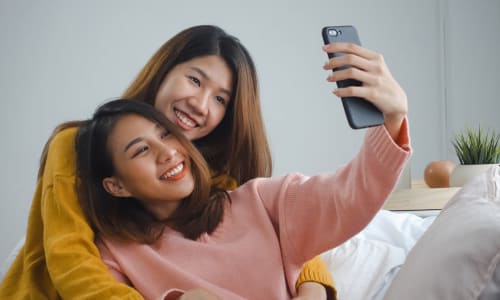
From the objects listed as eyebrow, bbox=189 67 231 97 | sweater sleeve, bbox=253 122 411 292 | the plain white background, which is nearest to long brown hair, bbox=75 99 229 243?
sweater sleeve, bbox=253 122 411 292

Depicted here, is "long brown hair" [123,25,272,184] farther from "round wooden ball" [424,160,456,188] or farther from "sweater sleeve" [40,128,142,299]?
"round wooden ball" [424,160,456,188]

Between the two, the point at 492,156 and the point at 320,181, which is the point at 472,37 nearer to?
the point at 492,156

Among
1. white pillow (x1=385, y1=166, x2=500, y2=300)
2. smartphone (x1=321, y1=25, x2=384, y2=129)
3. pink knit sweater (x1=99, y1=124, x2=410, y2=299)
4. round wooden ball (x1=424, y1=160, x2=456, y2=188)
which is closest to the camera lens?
white pillow (x1=385, y1=166, x2=500, y2=300)

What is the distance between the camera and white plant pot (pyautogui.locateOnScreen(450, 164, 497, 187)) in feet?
7.59

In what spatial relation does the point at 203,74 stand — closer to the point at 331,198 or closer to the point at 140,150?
the point at 140,150

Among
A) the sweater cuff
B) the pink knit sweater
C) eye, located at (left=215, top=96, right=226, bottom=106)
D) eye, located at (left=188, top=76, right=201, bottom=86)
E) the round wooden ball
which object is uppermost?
eye, located at (left=188, top=76, right=201, bottom=86)

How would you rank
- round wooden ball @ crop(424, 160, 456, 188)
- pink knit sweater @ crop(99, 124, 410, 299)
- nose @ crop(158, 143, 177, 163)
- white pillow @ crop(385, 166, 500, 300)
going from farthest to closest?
round wooden ball @ crop(424, 160, 456, 188)
nose @ crop(158, 143, 177, 163)
pink knit sweater @ crop(99, 124, 410, 299)
white pillow @ crop(385, 166, 500, 300)

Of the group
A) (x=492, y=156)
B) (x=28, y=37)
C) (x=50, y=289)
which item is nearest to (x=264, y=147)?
(x=50, y=289)

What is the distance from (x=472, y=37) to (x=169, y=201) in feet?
9.65

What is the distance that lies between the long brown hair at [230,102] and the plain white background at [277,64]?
7.86 ft

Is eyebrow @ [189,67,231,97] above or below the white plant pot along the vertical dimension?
above

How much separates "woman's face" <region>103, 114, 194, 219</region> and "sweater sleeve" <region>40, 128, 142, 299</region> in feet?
0.31

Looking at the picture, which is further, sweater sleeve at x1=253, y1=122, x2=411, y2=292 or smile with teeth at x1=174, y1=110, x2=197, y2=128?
smile with teeth at x1=174, y1=110, x2=197, y2=128

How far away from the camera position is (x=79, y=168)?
1.37m
